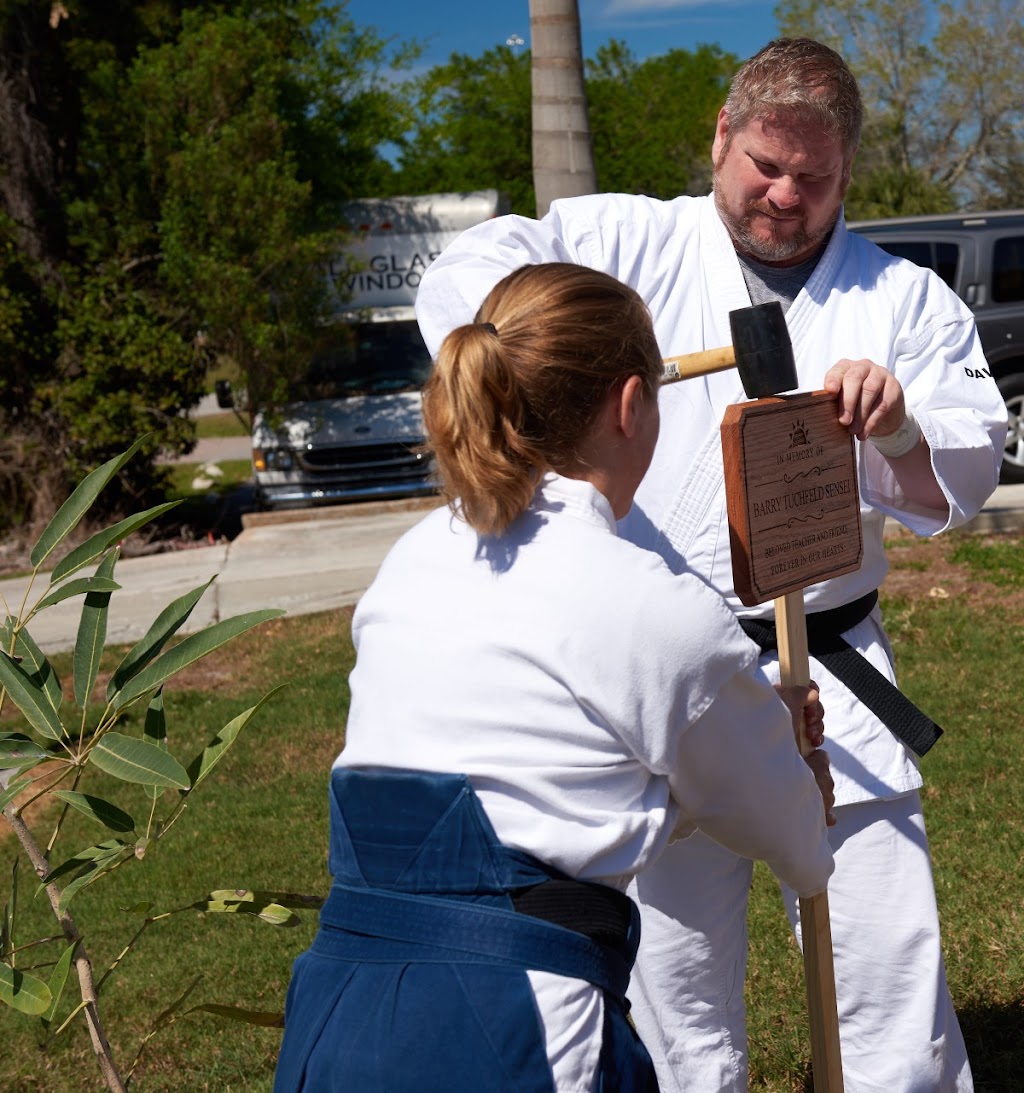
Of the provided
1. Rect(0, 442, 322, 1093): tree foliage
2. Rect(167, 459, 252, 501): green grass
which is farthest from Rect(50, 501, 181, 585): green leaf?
Rect(167, 459, 252, 501): green grass

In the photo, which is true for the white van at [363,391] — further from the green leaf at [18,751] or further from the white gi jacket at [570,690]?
the white gi jacket at [570,690]

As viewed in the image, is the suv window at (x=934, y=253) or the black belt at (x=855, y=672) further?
the suv window at (x=934, y=253)

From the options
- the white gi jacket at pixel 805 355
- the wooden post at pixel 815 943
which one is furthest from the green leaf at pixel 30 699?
the wooden post at pixel 815 943

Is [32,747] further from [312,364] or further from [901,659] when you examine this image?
[312,364]

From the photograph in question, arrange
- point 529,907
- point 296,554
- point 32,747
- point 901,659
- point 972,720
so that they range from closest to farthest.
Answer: point 529,907 < point 32,747 < point 972,720 < point 901,659 < point 296,554

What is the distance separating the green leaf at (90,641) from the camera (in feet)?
7.40

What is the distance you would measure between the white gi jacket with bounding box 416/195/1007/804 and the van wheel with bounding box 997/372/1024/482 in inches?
360

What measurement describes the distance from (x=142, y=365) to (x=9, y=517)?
2.38 metres

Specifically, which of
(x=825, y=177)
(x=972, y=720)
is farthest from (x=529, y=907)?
(x=972, y=720)

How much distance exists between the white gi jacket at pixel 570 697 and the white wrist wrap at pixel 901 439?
33.5 inches

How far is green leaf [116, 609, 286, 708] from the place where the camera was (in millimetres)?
2154

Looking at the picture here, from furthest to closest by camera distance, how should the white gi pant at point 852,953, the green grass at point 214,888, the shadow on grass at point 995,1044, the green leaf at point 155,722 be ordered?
the green grass at point 214,888
the shadow on grass at point 995,1044
the white gi pant at point 852,953
the green leaf at point 155,722

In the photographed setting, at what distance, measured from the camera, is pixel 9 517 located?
1416 centimetres

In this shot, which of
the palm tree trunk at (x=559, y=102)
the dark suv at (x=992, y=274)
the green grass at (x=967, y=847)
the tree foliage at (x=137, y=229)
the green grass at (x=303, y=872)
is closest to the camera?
the green grass at (x=967, y=847)
